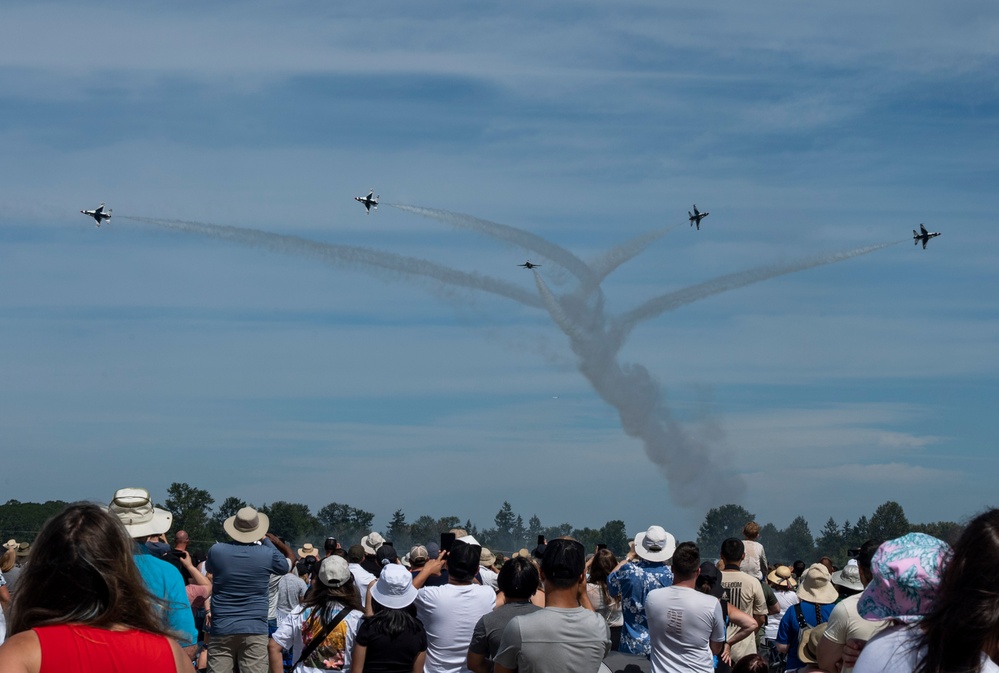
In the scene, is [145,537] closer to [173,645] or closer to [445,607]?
[445,607]

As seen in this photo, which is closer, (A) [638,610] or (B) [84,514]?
(B) [84,514]

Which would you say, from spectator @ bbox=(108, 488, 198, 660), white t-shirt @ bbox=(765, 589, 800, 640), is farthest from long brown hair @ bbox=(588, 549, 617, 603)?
spectator @ bbox=(108, 488, 198, 660)

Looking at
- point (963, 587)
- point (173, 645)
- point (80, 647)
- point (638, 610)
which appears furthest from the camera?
point (638, 610)

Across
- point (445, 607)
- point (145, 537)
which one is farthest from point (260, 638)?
point (145, 537)

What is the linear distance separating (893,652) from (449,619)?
558cm

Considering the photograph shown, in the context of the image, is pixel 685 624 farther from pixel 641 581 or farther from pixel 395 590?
pixel 395 590

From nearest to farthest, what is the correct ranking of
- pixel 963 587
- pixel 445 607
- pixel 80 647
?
1. pixel 963 587
2. pixel 80 647
3. pixel 445 607

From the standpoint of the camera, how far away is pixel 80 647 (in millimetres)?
3896

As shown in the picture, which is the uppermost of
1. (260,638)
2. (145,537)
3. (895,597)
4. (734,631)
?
(895,597)

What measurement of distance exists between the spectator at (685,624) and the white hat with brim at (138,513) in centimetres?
410

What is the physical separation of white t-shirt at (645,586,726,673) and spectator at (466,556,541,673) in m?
1.72

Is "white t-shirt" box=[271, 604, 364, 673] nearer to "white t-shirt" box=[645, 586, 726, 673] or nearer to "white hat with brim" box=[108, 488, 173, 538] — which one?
"white hat with brim" box=[108, 488, 173, 538]

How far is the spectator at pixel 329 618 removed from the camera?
8.96 m

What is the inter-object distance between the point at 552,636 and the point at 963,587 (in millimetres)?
3514
